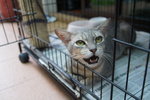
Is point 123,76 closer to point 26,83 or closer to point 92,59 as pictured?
point 92,59

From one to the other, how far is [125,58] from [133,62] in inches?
3.3

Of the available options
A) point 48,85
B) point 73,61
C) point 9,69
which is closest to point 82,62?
point 73,61

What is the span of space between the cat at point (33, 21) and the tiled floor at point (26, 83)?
0.20 metres

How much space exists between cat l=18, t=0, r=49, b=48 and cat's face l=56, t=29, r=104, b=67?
1.46ft

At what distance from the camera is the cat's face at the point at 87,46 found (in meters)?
0.81

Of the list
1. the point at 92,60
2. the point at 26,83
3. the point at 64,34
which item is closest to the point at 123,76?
the point at 92,60

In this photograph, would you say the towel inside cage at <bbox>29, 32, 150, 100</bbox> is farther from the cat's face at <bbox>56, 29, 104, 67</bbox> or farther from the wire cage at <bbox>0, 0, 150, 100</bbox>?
the cat's face at <bbox>56, 29, 104, 67</bbox>

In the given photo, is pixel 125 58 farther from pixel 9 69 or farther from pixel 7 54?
pixel 7 54

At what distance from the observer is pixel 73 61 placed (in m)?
0.95

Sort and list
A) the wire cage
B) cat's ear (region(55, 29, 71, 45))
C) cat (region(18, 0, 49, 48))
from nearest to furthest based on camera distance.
→ the wire cage, cat's ear (region(55, 29, 71, 45)), cat (region(18, 0, 49, 48))

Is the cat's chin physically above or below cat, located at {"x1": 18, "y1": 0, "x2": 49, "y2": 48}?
below

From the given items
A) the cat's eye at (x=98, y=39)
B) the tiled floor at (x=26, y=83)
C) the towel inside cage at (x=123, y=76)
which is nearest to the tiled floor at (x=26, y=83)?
the tiled floor at (x=26, y=83)

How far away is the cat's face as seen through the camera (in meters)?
0.81

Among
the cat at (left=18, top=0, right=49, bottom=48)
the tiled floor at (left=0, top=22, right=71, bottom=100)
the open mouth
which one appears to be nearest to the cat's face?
the open mouth
